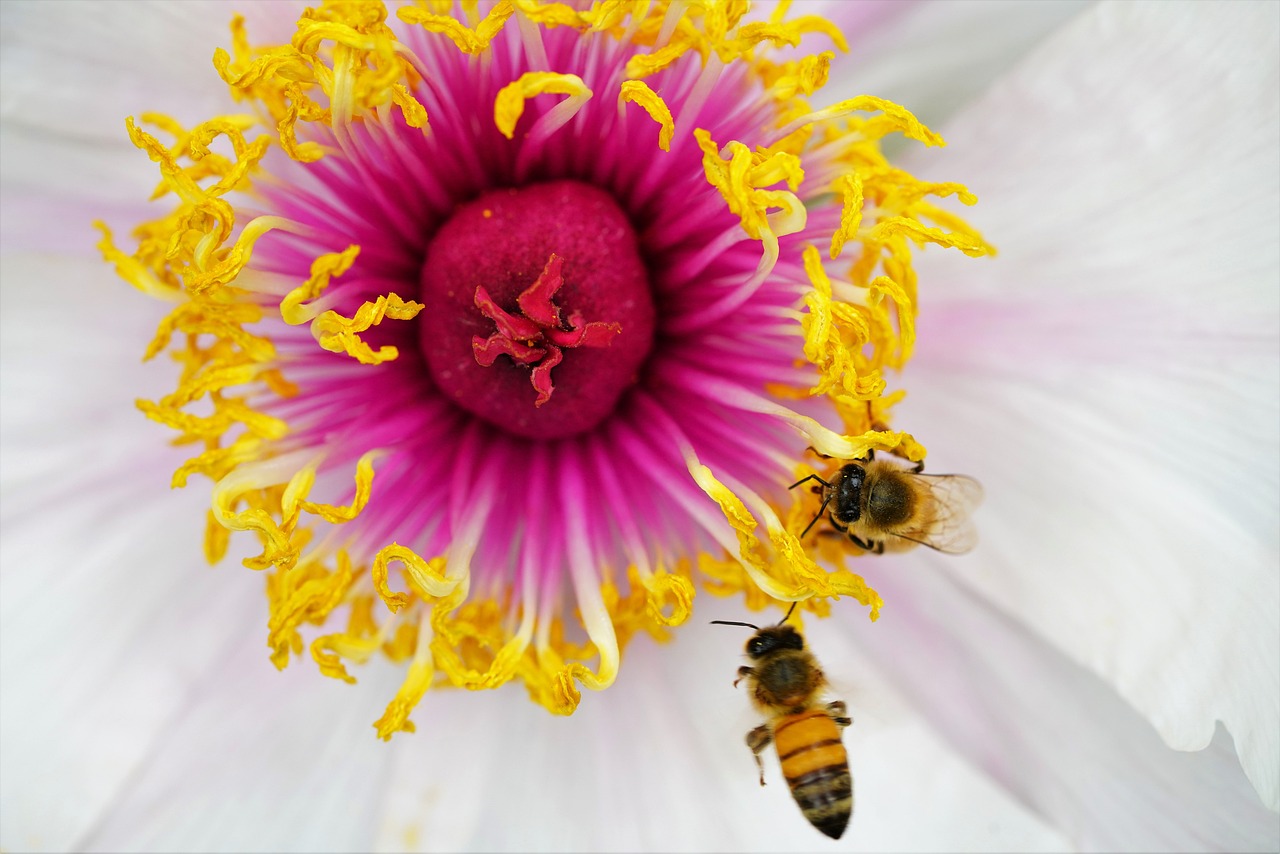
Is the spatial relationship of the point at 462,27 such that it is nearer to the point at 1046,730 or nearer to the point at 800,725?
the point at 800,725

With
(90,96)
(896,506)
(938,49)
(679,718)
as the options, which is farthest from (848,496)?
(90,96)

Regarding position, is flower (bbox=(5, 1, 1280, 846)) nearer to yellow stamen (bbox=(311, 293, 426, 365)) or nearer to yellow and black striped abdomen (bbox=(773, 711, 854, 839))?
yellow and black striped abdomen (bbox=(773, 711, 854, 839))

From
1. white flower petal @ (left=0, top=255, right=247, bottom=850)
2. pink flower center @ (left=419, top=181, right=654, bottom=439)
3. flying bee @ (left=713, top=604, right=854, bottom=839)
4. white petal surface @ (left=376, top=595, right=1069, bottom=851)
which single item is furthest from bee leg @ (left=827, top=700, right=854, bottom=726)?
white flower petal @ (left=0, top=255, right=247, bottom=850)

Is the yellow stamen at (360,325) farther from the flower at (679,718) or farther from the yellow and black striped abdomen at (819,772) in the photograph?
the yellow and black striped abdomen at (819,772)

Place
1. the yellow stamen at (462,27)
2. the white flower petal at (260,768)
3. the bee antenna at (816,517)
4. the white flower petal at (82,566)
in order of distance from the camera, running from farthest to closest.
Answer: the white flower petal at (260,768) → the white flower petal at (82,566) → the bee antenna at (816,517) → the yellow stamen at (462,27)

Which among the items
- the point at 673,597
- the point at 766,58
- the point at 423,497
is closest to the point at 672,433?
the point at 673,597

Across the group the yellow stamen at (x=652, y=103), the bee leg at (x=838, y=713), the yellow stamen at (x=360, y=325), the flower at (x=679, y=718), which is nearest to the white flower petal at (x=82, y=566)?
the flower at (x=679, y=718)

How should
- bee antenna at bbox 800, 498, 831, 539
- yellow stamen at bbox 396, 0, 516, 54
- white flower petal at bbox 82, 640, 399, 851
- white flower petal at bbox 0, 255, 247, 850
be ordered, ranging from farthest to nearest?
white flower petal at bbox 82, 640, 399, 851
white flower petal at bbox 0, 255, 247, 850
bee antenna at bbox 800, 498, 831, 539
yellow stamen at bbox 396, 0, 516, 54
